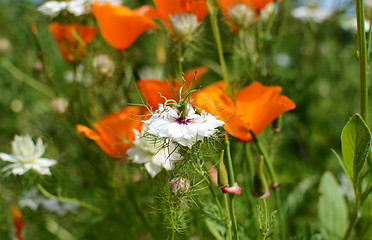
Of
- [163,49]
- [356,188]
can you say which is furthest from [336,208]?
[163,49]

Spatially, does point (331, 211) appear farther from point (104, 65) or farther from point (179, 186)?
point (104, 65)

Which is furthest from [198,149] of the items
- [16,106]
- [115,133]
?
[16,106]

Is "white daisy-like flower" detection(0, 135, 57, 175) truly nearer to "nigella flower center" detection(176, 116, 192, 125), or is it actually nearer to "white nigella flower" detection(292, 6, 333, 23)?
"nigella flower center" detection(176, 116, 192, 125)

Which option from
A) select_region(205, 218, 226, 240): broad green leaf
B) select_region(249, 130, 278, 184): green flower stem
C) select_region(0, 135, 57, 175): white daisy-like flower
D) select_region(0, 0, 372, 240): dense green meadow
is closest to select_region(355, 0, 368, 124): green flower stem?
select_region(0, 0, 372, 240): dense green meadow

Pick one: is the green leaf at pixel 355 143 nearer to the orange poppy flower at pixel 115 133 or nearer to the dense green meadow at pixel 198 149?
the dense green meadow at pixel 198 149

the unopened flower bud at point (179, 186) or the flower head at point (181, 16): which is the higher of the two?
the flower head at point (181, 16)

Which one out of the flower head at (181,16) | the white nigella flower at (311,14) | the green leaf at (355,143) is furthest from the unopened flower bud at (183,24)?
the white nigella flower at (311,14)
